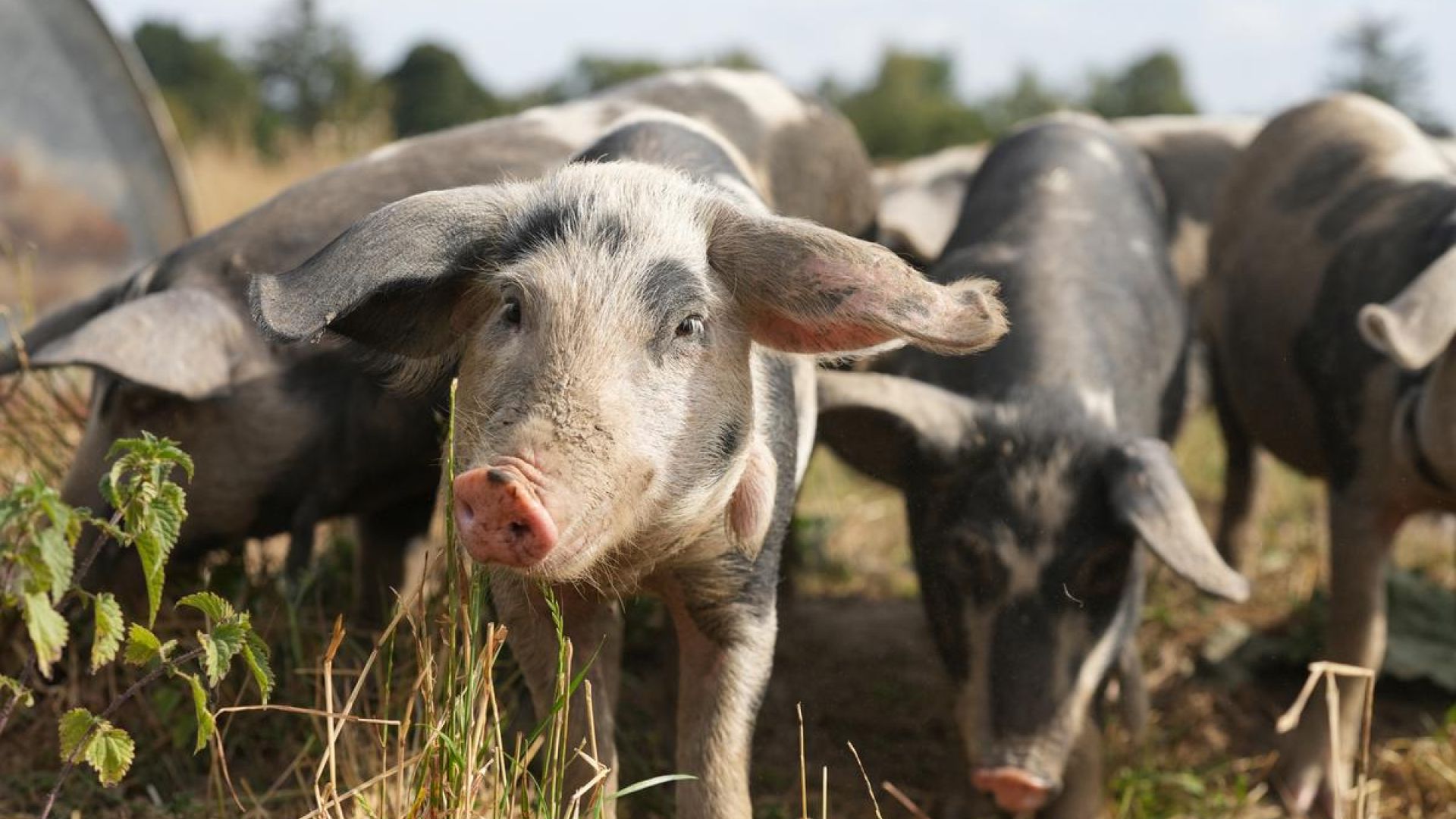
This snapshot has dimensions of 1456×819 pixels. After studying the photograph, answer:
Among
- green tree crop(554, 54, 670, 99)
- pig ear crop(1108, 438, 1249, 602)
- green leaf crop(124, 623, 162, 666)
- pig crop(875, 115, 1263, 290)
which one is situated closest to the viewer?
green leaf crop(124, 623, 162, 666)

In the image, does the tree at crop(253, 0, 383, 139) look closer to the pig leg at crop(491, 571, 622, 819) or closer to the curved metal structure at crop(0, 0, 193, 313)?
the curved metal structure at crop(0, 0, 193, 313)

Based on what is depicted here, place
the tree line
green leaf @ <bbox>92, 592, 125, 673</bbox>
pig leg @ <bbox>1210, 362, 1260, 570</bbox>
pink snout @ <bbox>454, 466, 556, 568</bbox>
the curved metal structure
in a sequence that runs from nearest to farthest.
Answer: pink snout @ <bbox>454, 466, 556, 568</bbox> → green leaf @ <bbox>92, 592, 125, 673</bbox> → pig leg @ <bbox>1210, 362, 1260, 570</bbox> → the curved metal structure → the tree line

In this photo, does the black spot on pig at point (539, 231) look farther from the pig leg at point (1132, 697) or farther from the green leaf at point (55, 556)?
the pig leg at point (1132, 697)

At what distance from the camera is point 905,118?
20984 millimetres

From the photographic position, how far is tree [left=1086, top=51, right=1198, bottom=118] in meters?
24.8

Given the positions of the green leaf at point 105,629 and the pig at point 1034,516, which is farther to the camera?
the pig at point 1034,516

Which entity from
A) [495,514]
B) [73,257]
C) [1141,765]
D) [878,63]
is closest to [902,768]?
[1141,765]

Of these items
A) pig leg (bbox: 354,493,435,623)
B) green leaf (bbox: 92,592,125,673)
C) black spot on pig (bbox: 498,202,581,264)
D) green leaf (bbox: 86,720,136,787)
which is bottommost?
pig leg (bbox: 354,493,435,623)

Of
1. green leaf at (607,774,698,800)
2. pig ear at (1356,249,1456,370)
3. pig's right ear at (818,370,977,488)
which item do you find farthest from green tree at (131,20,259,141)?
green leaf at (607,774,698,800)

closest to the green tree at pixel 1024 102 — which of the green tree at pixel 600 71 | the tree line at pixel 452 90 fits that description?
the tree line at pixel 452 90

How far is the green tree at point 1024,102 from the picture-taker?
84.1 feet

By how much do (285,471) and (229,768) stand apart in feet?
2.49

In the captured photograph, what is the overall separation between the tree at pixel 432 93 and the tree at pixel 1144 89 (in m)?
9.51

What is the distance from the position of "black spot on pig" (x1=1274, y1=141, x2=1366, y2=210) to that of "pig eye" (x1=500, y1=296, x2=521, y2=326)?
11.5ft
